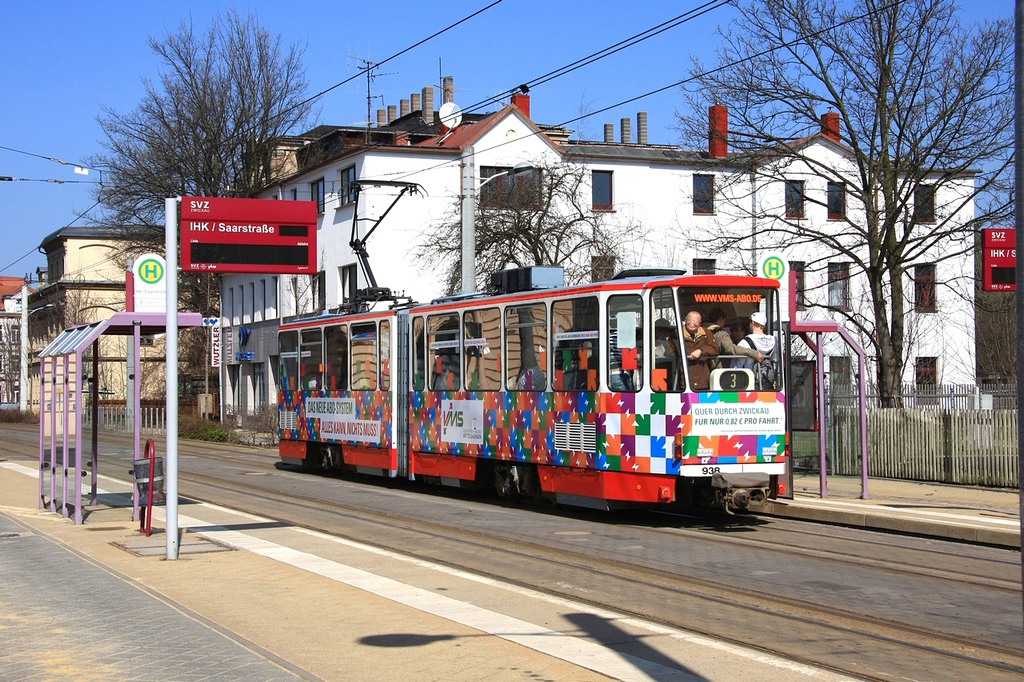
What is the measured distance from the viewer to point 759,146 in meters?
25.9

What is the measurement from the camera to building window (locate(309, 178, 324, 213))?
47.5 metres

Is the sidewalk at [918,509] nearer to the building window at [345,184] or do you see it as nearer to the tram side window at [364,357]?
the tram side window at [364,357]

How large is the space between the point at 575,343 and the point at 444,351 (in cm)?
391

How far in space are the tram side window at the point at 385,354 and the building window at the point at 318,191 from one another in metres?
27.5

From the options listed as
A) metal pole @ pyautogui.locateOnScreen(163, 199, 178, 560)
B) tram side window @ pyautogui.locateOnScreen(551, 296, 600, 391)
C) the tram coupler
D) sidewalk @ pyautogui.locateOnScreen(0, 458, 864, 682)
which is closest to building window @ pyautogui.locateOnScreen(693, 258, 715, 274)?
tram side window @ pyautogui.locateOnScreen(551, 296, 600, 391)

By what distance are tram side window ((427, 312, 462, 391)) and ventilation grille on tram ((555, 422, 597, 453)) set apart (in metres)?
2.91

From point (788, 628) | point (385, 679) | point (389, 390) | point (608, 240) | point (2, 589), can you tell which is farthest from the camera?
point (608, 240)

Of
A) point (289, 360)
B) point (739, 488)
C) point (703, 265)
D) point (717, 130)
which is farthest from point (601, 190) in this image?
point (739, 488)

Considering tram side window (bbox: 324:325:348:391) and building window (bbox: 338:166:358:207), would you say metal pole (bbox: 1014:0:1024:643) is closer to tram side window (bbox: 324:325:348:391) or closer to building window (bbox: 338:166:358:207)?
tram side window (bbox: 324:325:348:391)

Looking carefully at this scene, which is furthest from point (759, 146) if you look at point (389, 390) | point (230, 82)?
point (230, 82)

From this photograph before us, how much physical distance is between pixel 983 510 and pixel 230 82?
1607 inches

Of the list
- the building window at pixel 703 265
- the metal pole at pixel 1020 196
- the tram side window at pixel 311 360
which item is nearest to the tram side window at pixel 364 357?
the tram side window at pixel 311 360

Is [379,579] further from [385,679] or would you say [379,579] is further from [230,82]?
[230,82]

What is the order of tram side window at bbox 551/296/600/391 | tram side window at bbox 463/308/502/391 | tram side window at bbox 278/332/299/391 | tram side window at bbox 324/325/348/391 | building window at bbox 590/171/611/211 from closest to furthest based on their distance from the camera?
1. tram side window at bbox 551/296/600/391
2. tram side window at bbox 463/308/502/391
3. tram side window at bbox 324/325/348/391
4. tram side window at bbox 278/332/299/391
5. building window at bbox 590/171/611/211
